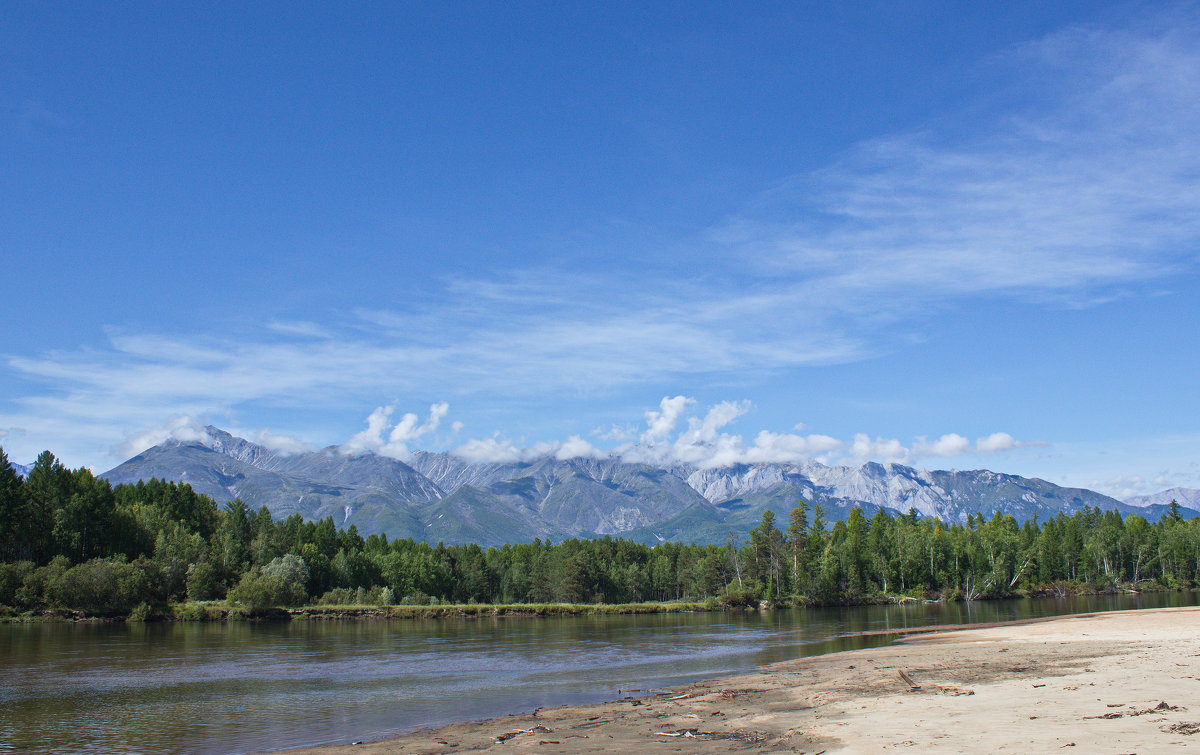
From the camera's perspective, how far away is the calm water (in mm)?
34969

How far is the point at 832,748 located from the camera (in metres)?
23.6

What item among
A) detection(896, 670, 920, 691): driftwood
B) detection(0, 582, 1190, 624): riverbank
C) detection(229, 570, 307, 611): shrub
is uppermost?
detection(896, 670, 920, 691): driftwood

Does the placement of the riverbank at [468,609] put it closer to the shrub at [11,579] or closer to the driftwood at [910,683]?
the shrub at [11,579]

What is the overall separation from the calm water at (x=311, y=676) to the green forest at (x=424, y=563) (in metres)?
27.3

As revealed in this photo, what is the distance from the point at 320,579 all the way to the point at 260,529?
60.1 feet

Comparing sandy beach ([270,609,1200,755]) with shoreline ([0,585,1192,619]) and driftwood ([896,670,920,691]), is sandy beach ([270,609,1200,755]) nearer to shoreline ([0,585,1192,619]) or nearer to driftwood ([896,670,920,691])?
driftwood ([896,670,920,691])

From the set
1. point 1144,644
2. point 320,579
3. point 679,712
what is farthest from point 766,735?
point 320,579

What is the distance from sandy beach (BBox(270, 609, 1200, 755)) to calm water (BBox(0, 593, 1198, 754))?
5754 millimetres

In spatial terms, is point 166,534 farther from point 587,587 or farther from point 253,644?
point 587,587

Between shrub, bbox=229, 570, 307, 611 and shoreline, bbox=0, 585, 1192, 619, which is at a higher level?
shrub, bbox=229, 570, 307, 611

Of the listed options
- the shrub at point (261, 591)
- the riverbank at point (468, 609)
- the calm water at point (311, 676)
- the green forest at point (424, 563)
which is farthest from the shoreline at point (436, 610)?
the calm water at point (311, 676)

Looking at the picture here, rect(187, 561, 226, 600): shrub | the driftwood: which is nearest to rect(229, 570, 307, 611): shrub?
rect(187, 561, 226, 600): shrub

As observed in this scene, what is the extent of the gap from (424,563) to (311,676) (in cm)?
12583

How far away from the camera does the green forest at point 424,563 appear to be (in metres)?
127
